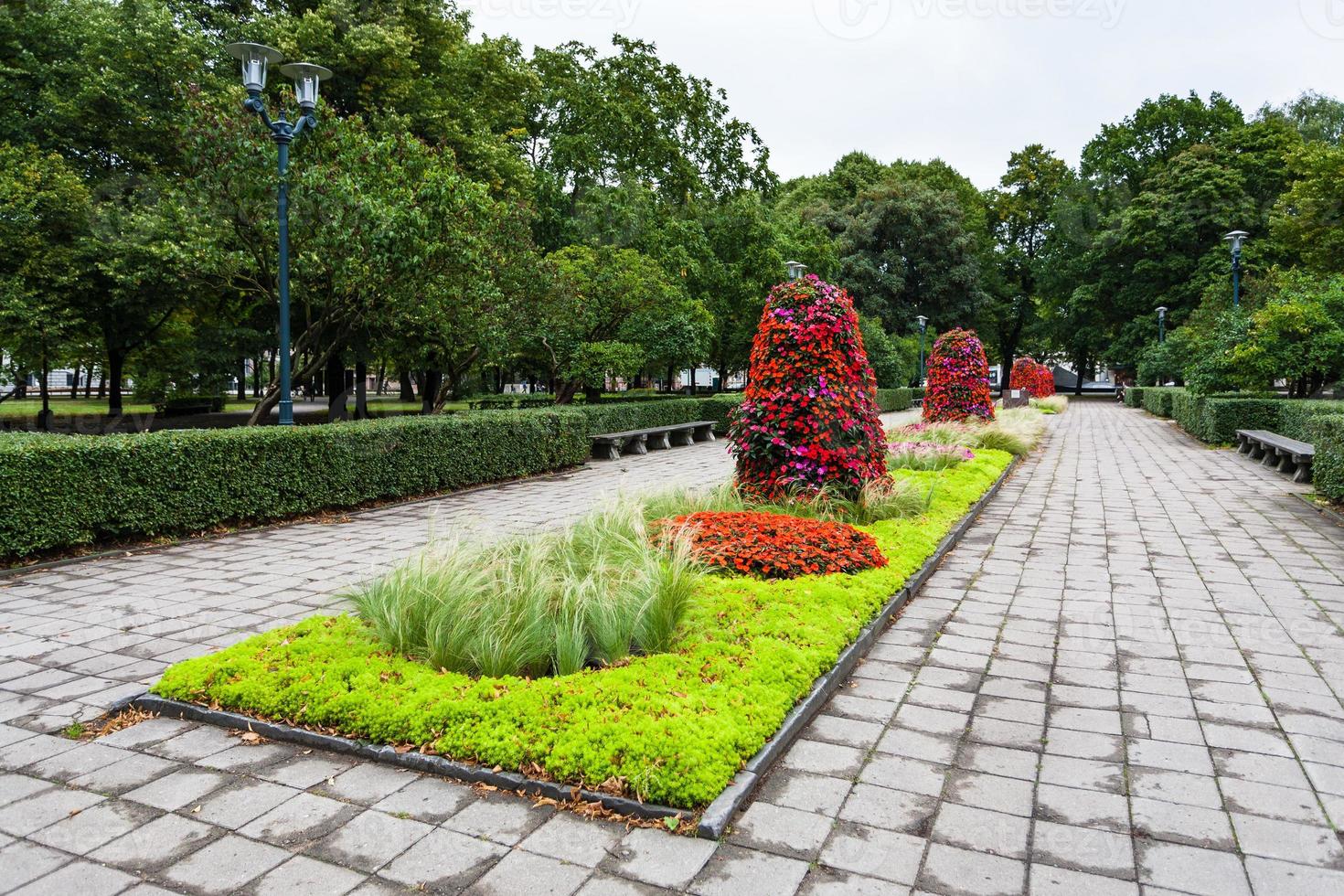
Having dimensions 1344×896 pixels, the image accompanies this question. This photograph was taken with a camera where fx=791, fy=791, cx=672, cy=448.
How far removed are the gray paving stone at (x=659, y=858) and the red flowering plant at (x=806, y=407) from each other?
193 inches

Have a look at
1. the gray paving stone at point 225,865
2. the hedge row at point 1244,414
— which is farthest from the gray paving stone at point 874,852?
the hedge row at point 1244,414

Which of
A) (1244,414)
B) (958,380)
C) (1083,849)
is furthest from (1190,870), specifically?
(1244,414)

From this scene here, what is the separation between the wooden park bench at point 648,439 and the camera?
52.4 ft

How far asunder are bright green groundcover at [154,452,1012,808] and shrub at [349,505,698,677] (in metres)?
0.14

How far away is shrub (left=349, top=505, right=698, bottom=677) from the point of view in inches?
148

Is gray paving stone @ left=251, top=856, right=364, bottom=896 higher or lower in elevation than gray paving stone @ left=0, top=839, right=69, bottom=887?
higher

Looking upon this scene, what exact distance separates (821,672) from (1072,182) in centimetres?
4872

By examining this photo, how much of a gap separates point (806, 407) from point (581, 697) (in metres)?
4.59

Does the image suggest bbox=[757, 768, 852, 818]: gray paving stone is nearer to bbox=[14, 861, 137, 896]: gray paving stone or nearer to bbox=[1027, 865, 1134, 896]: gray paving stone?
bbox=[1027, 865, 1134, 896]: gray paving stone

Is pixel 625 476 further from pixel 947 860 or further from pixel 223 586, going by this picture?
pixel 947 860

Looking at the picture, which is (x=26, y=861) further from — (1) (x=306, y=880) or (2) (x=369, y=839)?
(2) (x=369, y=839)

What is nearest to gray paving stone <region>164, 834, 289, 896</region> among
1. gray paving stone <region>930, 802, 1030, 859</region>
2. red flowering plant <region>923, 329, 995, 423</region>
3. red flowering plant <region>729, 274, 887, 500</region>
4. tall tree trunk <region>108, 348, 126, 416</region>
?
gray paving stone <region>930, 802, 1030, 859</region>

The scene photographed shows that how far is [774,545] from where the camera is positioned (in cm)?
557

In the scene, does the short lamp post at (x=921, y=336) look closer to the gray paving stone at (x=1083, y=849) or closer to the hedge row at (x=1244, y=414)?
the hedge row at (x=1244, y=414)
